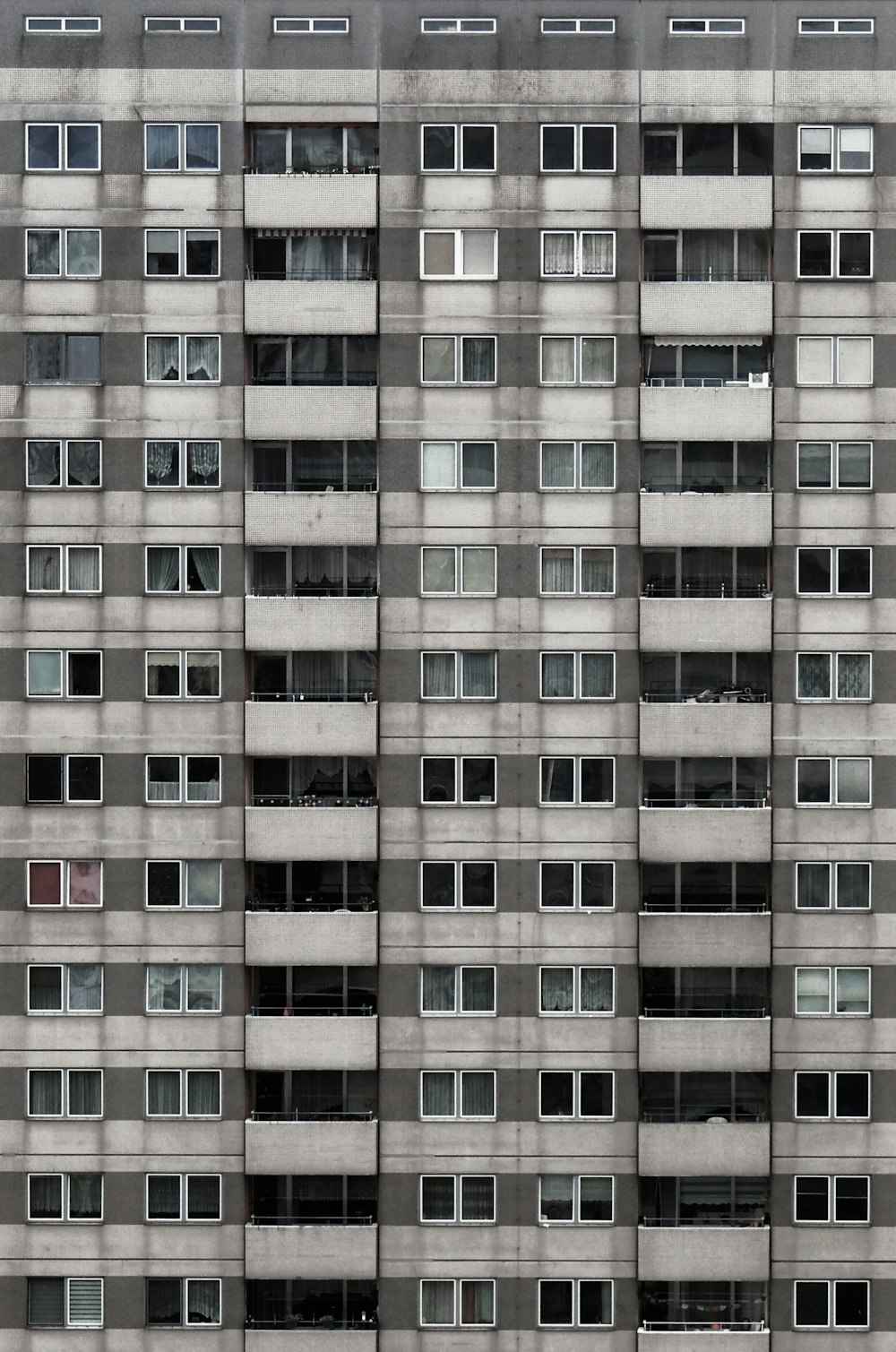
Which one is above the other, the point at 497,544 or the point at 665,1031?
the point at 497,544

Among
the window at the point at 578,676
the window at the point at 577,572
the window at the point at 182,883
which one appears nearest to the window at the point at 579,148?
the window at the point at 577,572

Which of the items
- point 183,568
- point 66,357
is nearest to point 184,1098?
point 183,568

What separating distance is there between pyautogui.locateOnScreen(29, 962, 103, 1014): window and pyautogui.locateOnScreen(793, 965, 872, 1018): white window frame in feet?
61.0

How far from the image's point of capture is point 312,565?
116 ft

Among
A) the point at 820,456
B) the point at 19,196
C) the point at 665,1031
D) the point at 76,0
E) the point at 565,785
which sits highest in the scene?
the point at 76,0

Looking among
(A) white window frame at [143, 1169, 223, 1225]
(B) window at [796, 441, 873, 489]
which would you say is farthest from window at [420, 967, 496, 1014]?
(B) window at [796, 441, 873, 489]

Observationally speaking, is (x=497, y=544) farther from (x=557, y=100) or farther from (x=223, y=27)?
(x=223, y=27)

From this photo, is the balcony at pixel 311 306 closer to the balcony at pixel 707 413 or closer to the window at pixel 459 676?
the balcony at pixel 707 413

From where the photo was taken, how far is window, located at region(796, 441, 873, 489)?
3494 centimetres

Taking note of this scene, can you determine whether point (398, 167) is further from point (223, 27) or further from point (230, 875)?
point (230, 875)

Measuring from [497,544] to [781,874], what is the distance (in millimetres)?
11613

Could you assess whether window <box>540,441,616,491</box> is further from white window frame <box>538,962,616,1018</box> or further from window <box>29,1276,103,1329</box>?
window <box>29,1276,103,1329</box>

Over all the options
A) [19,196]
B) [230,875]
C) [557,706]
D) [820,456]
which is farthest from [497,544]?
[19,196]

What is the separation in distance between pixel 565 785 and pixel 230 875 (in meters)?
9.31
